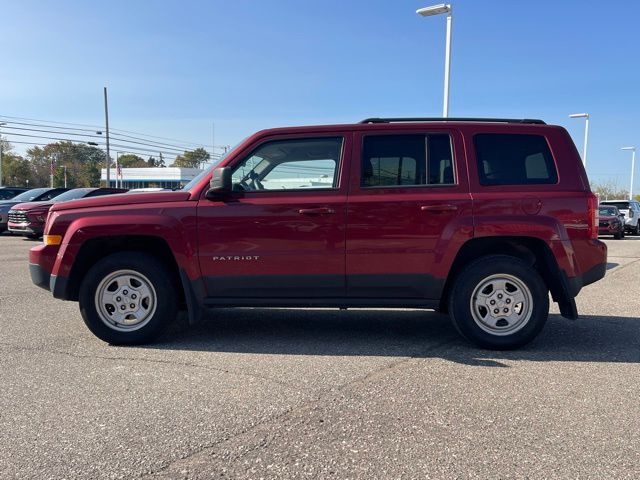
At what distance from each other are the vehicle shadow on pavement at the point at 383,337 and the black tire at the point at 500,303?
0.51 feet

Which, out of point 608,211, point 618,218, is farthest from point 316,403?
point 608,211

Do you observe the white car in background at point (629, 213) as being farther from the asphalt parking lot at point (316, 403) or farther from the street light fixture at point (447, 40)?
the asphalt parking lot at point (316, 403)

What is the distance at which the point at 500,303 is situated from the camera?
15.6 ft

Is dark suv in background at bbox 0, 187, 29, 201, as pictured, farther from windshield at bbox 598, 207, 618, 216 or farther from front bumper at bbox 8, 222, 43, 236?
windshield at bbox 598, 207, 618, 216

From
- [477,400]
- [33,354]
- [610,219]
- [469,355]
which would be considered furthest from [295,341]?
[610,219]

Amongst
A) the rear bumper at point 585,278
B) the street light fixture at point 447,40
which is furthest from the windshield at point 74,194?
the rear bumper at point 585,278

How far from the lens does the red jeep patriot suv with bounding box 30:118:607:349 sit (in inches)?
183

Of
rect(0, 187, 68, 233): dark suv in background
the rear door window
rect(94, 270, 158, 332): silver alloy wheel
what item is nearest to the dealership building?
rect(0, 187, 68, 233): dark suv in background

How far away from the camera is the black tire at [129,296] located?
15.7 ft

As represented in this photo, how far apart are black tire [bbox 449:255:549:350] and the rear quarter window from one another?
0.73 meters

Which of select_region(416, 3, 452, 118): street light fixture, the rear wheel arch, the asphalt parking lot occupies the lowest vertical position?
the asphalt parking lot

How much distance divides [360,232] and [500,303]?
1.44 meters

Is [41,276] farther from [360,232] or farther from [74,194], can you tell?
[74,194]

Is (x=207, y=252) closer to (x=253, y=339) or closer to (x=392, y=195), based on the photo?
(x=253, y=339)
